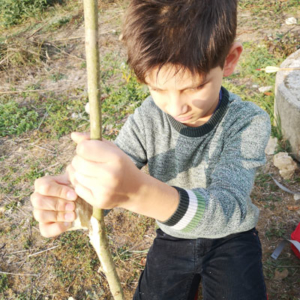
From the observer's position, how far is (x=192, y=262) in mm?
1744

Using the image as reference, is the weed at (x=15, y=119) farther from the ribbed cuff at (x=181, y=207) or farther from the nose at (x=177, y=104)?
the ribbed cuff at (x=181, y=207)

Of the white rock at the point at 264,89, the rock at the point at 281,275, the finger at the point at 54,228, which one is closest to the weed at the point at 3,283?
the finger at the point at 54,228

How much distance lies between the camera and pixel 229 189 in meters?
1.32

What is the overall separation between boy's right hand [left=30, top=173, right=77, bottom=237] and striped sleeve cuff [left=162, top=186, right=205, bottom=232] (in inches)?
14.5

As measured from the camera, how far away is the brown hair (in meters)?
1.25

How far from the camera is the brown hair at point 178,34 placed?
1.25 meters

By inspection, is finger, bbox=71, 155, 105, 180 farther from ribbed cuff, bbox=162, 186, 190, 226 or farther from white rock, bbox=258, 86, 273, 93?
white rock, bbox=258, 86, 273, 93

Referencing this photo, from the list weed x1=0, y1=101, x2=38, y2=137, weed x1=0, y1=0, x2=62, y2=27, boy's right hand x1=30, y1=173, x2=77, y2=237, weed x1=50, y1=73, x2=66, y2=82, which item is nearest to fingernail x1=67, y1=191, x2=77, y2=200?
boy's right hand x1=30, y1=173, x2=77, y2=237

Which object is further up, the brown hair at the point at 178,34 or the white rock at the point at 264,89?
the brown hair at the point at 178,34

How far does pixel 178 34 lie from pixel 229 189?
0.63m

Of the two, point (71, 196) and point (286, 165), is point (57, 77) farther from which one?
point (71, 196)

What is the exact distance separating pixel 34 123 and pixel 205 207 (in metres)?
2.60

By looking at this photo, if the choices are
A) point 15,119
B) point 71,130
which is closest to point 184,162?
point 71,130

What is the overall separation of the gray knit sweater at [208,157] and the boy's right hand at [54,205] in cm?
37
